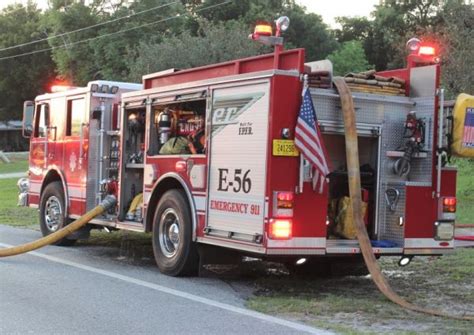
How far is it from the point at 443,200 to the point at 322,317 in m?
2.56

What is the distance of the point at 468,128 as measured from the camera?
26.7 ft

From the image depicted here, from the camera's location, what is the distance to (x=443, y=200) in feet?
27.3

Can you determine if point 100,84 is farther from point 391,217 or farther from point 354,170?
point 391,217

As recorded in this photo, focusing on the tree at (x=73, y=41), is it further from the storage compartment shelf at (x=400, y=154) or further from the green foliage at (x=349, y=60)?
the storage compartment shelf at (x=400, y=154)

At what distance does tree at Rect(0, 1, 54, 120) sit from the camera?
5728 cm

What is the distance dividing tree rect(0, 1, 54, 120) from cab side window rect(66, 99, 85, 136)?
4714 centimetres

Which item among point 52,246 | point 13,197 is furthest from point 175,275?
point 13,197

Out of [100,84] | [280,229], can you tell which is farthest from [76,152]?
[280,229]

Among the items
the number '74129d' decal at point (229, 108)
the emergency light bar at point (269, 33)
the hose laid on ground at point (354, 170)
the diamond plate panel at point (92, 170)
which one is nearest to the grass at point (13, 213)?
the diamond plate panel at point (92, 170)

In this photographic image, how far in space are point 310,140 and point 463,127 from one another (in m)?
2.01

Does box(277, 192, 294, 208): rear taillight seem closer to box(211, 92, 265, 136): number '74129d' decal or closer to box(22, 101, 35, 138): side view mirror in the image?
box(211, 92, 265, 136): number '74129d' decal

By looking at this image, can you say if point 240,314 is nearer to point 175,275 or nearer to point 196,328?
point 196,328

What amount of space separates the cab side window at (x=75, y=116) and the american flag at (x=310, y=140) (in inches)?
205

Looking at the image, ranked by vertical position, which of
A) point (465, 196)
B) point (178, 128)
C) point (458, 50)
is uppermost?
point (458, 50)
